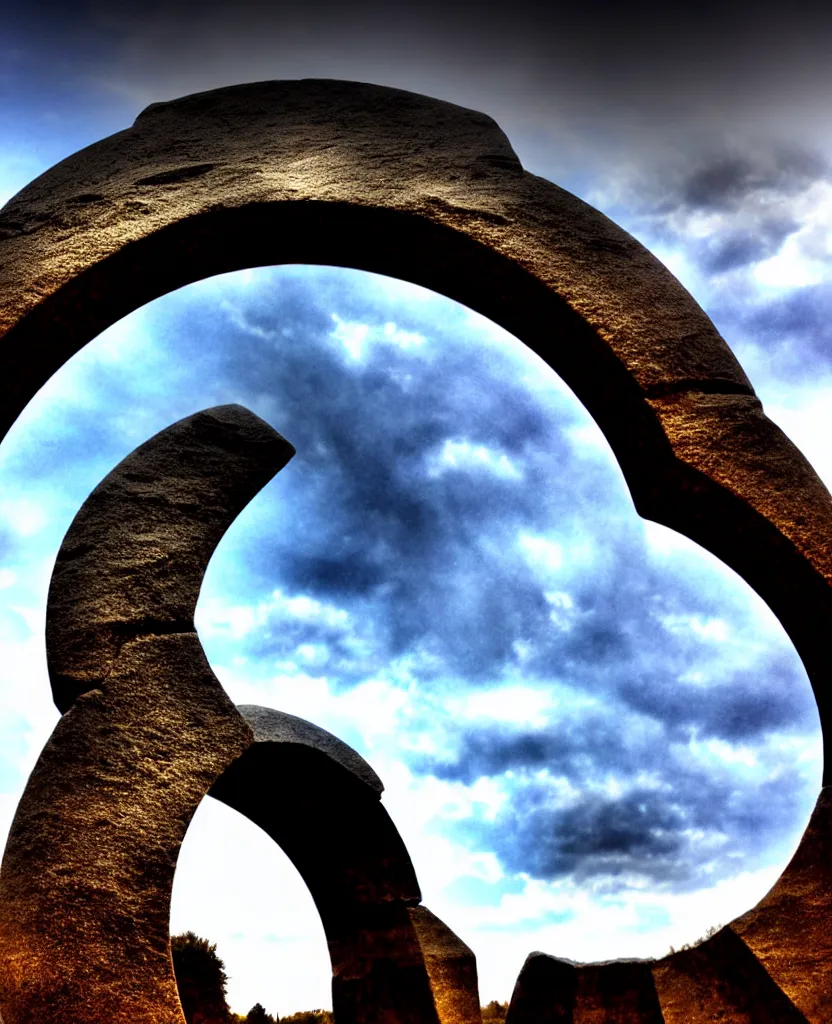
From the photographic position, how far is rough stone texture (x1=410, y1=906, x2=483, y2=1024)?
23.6 feet

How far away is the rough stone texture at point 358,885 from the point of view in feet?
23.5

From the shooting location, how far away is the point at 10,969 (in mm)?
3387

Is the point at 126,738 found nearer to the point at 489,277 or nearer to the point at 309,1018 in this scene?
the point at 489,277

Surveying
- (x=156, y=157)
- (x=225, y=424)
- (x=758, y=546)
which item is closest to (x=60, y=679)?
(x=225, y=424)

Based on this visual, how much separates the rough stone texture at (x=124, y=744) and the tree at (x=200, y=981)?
6.07 meters

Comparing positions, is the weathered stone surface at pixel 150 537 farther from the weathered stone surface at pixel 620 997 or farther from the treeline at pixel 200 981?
the treeline at pixel 200 981

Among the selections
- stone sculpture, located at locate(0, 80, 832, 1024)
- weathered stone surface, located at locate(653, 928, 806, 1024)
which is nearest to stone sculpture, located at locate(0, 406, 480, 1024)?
stone sculpture, located at locate(0, 80, 832, 1024)

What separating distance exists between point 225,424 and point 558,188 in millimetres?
2267

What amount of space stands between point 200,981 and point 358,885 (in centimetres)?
298

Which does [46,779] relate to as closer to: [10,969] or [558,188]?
[10,969]

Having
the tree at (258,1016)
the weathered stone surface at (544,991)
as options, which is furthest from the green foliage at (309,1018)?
the weathered stone surface at (544,991)

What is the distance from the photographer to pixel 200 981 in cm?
Result: 901

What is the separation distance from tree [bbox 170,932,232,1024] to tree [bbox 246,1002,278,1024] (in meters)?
0.59

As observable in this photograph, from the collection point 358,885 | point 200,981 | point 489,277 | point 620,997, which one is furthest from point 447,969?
point 489,277
